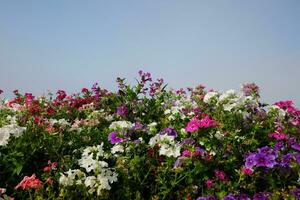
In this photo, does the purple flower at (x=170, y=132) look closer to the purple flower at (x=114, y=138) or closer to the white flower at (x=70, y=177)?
the purple flower at (x=114, y=138)

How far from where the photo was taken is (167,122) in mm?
7188

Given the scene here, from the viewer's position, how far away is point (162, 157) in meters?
5.96

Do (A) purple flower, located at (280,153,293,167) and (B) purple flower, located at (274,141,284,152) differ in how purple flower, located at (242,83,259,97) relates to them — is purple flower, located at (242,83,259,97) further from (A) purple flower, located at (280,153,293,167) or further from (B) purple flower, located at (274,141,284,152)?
(A) purple flower, located at (280,153,293,167)

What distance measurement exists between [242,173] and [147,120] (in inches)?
118

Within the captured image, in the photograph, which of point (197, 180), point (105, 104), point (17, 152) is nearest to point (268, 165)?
point (197, 180)

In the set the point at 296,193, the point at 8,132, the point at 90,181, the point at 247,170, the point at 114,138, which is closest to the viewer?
the point at 296,193

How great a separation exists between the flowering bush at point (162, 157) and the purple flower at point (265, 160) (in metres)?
0.01

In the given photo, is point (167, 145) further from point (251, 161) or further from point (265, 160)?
point (265, 160)

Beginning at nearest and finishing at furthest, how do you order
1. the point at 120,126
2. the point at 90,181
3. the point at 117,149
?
the point at 90,181, the point at 117,149, the point at 120,126

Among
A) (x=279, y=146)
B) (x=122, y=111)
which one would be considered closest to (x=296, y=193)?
(x=279, y=146)

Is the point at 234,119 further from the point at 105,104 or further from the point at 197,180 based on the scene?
the point at 105,104

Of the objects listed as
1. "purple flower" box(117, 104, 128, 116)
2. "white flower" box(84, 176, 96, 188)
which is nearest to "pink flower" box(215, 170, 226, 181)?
"white flower" box(84, 176, 96, 188)

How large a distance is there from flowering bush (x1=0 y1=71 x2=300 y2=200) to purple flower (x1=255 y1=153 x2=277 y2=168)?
11 mm

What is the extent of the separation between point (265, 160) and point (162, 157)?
4.35ft
